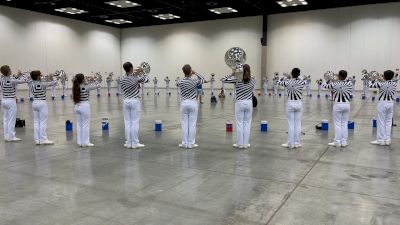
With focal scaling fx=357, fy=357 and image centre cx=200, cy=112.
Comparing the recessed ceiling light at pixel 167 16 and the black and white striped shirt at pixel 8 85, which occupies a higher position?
the recessed ceiling light at pixel 167 16

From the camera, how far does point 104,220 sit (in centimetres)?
439

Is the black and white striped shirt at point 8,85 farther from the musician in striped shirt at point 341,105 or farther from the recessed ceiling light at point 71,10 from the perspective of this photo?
the recessed ceiling light at point 71,10

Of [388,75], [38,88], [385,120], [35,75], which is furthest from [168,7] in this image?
[385,120]

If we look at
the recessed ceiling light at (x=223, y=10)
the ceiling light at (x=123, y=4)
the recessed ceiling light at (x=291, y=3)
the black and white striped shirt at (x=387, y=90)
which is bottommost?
the black and white striped shirt at (x=387, y=90)

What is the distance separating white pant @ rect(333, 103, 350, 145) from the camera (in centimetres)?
878

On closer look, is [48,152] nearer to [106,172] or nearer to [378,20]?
[106,172]

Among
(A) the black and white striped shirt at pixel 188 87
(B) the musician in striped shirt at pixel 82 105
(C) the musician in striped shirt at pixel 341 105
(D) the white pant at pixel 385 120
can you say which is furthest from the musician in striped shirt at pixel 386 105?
(B) the musician in striped shirt at pixel 82 105

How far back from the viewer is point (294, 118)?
874cm

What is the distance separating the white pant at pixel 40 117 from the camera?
904 centimetres

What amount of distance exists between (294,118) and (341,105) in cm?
121

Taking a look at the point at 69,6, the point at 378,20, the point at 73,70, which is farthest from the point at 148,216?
the point at 73,70

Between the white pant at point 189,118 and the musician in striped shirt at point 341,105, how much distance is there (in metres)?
3.46

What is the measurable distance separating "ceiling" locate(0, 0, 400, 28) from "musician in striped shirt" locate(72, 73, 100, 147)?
23898mm

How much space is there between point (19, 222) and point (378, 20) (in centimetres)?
3664
